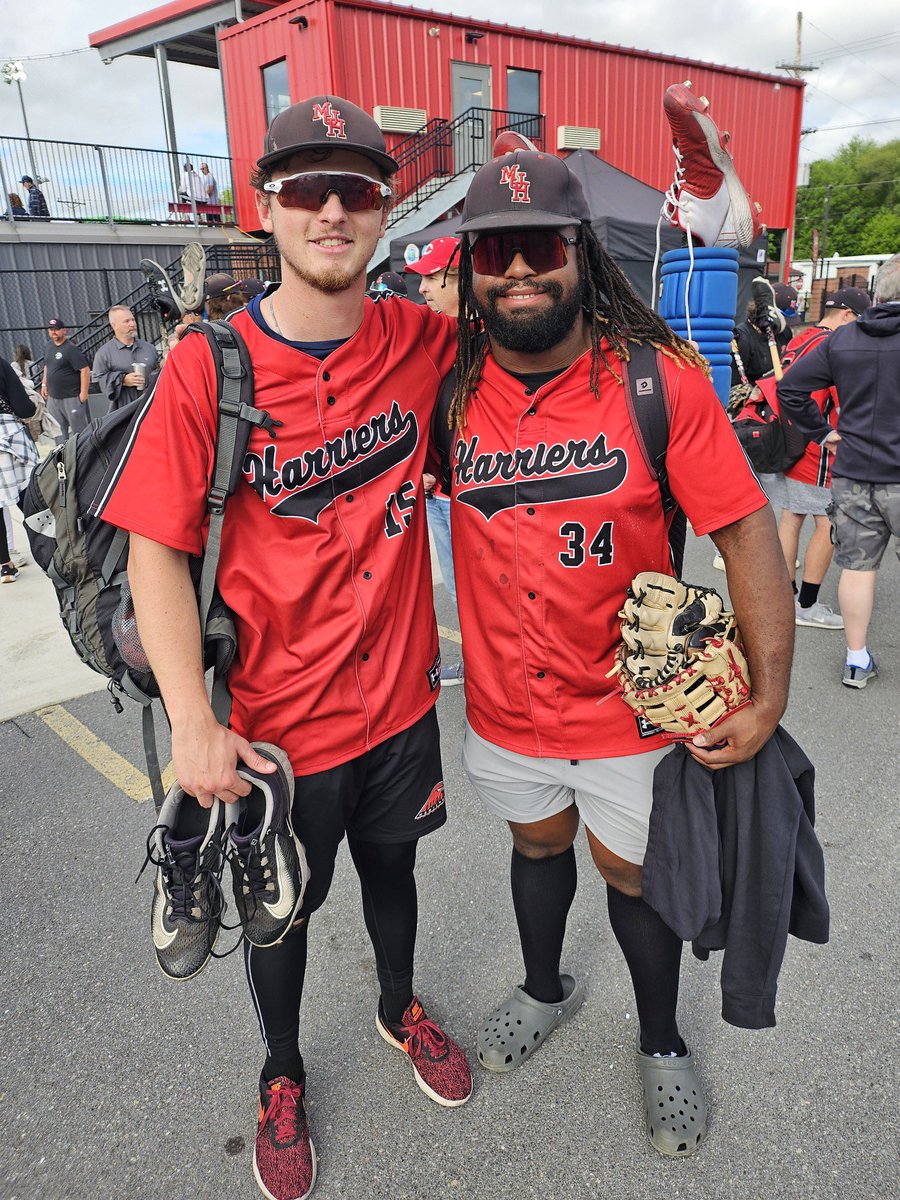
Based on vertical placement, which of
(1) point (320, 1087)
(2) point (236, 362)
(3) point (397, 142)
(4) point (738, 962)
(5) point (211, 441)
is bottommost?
(1) point (320, 1087)

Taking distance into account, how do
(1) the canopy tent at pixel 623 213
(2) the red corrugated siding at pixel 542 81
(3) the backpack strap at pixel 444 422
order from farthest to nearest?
(2) the red corrugated siding at pixel 542 81, (1) the canopy tent at pixel 623 213, (3) the backpack strap at pixel 444 422

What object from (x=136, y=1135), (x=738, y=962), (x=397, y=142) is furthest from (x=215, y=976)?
(x=397, y=142)

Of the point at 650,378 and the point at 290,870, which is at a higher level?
the point at 650,378

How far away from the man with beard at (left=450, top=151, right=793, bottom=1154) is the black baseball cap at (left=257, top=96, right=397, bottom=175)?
286 mm

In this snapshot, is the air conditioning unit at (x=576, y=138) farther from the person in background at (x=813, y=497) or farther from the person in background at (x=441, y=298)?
the person in background at (x=441, y=298)

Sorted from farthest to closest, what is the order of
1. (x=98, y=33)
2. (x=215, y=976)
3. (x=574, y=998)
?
(x=98, y=33)
(x=215, y=976)
(x=574, y=998)

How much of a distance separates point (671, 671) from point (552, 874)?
30.4 inches

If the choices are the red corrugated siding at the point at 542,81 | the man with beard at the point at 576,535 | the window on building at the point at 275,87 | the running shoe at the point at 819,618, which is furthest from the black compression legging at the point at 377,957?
the window on building at the point at 275,87

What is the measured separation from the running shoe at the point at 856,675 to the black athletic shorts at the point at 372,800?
307 centimetres

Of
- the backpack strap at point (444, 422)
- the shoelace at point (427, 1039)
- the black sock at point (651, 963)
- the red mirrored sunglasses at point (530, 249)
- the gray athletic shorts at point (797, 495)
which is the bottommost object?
the shoelace at point (427, 1039)

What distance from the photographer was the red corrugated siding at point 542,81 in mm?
15336

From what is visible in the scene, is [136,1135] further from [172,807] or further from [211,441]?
[211,441]

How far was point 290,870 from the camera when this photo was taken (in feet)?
5.63

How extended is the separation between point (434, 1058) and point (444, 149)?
60.2 feet
